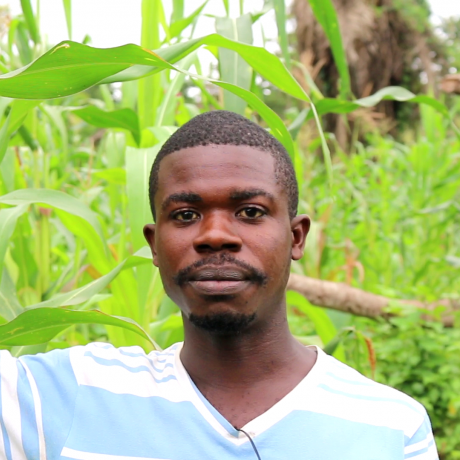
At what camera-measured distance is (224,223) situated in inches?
27.7

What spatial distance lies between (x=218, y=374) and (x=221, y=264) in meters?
0.16

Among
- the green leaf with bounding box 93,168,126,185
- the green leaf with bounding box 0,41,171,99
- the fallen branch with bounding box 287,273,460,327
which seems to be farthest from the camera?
the fallen branch with bounding box 287,273,460,327

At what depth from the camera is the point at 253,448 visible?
2.23 ft

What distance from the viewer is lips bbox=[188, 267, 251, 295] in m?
0.69

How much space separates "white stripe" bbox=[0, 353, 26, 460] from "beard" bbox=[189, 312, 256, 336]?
8.6 inches

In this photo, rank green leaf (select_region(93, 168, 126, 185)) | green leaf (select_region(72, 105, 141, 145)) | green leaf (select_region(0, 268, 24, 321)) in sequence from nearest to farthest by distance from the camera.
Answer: green leaf (select_region(0, 268, 24, 321)) < green leaf (select_region(72, 105, 141, 145)) < green leaf (select_region(93, 168, 126, 185))

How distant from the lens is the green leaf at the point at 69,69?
57 centimetres

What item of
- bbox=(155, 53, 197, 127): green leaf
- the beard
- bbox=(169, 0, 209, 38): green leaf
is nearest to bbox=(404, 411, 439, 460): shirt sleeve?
the beard

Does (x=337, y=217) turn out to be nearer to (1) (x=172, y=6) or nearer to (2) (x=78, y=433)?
(1) (x=172, y=6)

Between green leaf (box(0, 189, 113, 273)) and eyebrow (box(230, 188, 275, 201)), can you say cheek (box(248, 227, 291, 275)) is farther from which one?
green leaf (box(0, 189, 113, 273))

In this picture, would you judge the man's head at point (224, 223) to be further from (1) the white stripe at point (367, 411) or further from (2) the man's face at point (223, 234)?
(1) the white stripe at point (367, 411)

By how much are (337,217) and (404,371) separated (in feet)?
5.48

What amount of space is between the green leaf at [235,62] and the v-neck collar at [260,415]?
452 millimetres

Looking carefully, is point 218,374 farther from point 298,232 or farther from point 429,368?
point 429,368
